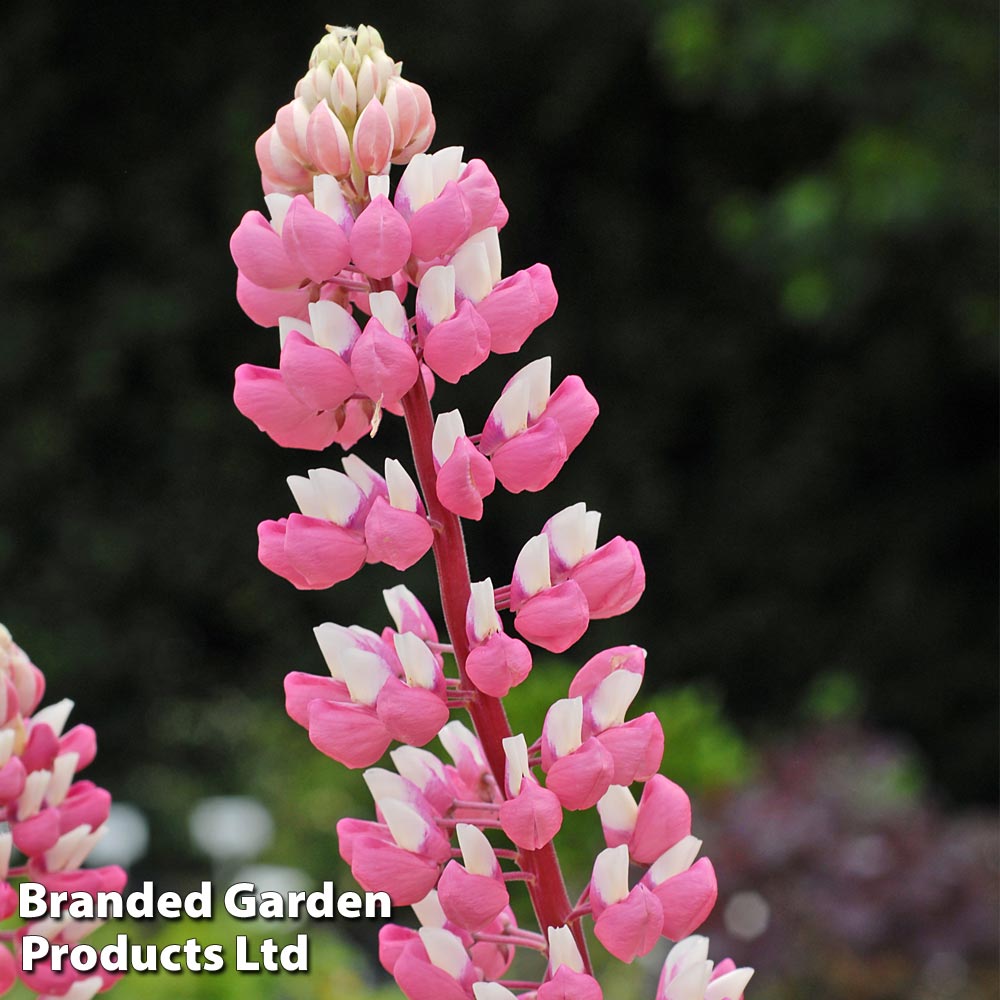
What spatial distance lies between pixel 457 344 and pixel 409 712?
124 mm

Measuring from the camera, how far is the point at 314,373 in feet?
1.59

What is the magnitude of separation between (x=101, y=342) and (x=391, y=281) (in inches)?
173

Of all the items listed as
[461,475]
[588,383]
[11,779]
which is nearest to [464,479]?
[461,475]

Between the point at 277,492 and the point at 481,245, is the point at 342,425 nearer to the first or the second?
the point at 481,245

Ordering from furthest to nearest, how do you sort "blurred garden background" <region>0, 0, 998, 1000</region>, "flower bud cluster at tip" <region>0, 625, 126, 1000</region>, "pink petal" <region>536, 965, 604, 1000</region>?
1. "blurred garden background" <region>0, 0, 998, 1000</region>
2. "flower bud cluster at tip" <region>0, 625, 126, 1000</region>
3. "pink petal" <region>536, 965, 604, 1000</region>

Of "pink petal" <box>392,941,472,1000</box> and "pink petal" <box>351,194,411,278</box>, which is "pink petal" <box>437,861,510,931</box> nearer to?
"pink petal" <box>392,941,472,1000</box>

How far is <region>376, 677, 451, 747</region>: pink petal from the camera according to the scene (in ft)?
1.55

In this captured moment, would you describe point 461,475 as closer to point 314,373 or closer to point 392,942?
point 314,373

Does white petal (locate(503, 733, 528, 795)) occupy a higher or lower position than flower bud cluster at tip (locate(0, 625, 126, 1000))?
lower

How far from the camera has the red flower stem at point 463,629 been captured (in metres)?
0.49

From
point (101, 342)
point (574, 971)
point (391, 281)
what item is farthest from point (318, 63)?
point (101, 342)

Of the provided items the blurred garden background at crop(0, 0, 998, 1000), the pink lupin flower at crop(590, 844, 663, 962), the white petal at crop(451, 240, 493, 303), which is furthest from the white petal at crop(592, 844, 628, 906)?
the blurred garden background at crop(0, 0, 998, 1000)

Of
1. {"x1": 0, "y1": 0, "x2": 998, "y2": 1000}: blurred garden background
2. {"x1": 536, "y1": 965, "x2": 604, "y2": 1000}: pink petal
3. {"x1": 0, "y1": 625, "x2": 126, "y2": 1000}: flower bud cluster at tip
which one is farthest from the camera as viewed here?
{"x1": 0, "y1": 0, "x2": 998, "y2": 1000}: blurred garden background

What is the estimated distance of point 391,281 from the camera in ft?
1.66
